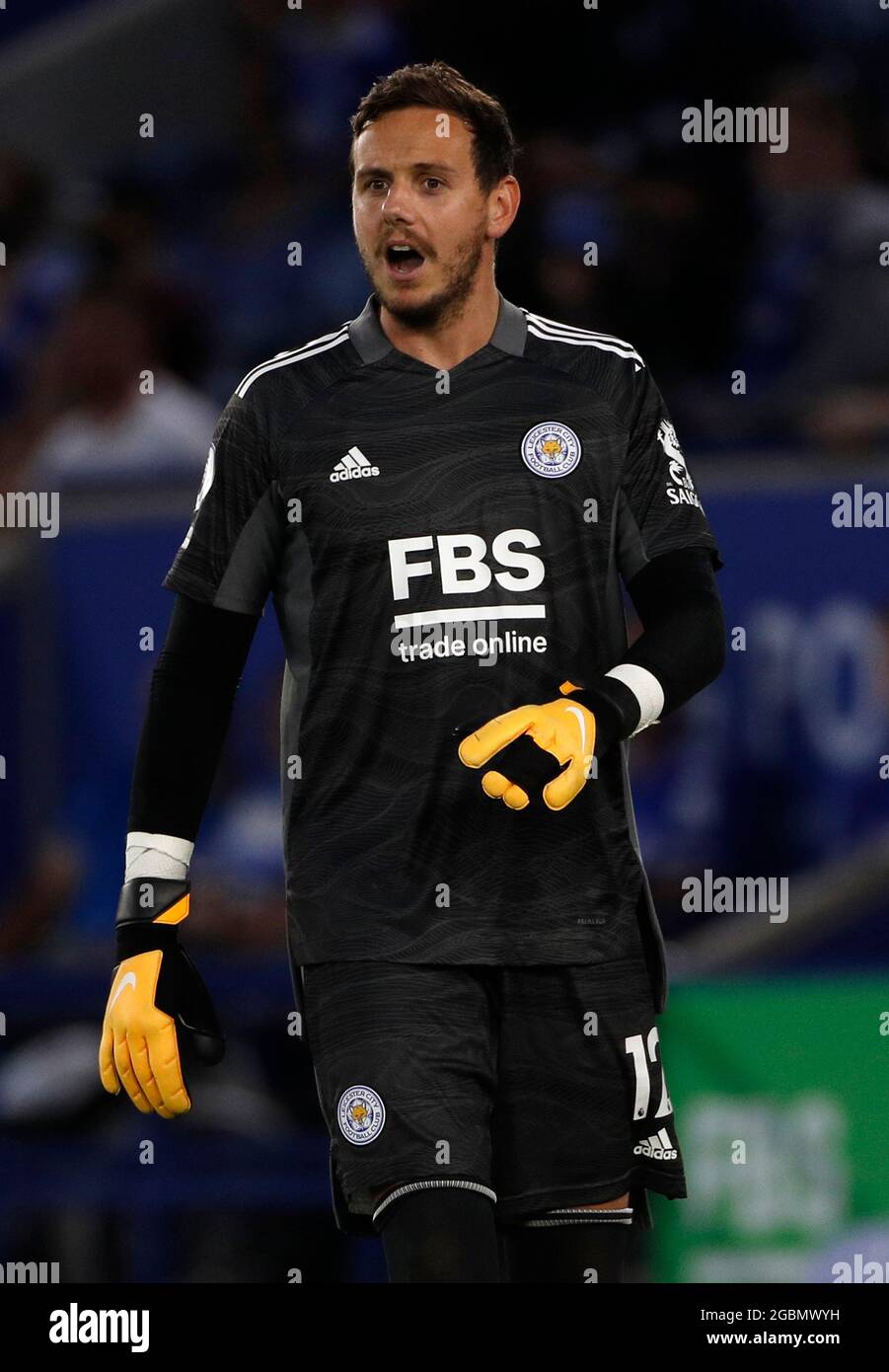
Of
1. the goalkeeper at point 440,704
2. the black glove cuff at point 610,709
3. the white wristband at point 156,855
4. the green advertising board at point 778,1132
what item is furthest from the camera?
the green advertising board at point 778,1132

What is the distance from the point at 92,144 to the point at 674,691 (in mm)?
4549

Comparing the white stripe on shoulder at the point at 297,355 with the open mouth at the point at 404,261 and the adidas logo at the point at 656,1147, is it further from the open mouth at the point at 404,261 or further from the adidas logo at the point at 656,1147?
the adidas logo at the point at 656,1147

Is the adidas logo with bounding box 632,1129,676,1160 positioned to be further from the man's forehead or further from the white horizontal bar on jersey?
the man's forehead

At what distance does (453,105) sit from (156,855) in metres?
1.20

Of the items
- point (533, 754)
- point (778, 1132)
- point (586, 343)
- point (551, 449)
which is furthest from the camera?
point (778, 1132)

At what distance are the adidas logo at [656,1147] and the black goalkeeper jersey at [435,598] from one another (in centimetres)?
20

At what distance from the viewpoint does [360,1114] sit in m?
2.94

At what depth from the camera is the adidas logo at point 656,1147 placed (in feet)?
10.3

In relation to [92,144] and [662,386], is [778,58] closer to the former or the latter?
[662,386]

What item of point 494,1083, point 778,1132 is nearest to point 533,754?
point 494,1083

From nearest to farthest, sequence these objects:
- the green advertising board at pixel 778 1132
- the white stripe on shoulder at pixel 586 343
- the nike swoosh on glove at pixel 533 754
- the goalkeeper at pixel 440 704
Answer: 1. the nike swoosh on glove at pixel 533 754
2. the goalkeeper at pixel 440 704
3. the white stripe on shoulder at pixel 586 343
4. the green advertising board at pixel 778 1132

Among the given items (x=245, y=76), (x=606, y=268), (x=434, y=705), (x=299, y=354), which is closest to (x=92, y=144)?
(x=245, y=76)

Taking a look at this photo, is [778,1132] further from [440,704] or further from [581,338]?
[581,338]

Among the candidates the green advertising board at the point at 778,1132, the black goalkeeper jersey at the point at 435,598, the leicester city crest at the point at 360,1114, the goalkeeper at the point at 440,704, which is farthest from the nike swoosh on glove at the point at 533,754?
the green advertising board at the point at 778,1132
